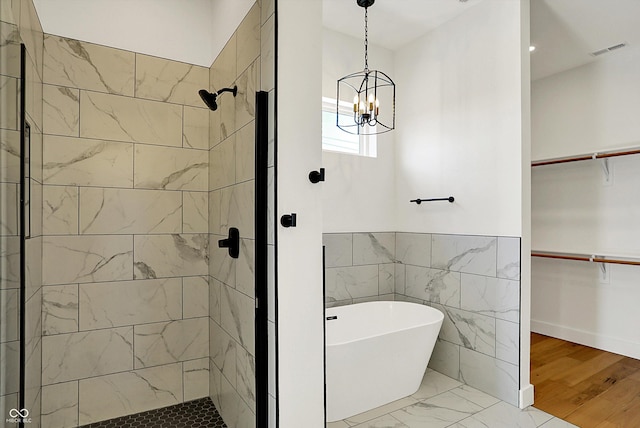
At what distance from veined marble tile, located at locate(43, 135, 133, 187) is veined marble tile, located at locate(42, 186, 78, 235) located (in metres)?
0.05

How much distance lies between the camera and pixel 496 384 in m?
2.53

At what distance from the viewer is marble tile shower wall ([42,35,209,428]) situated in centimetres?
207

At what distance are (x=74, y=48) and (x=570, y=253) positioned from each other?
170 inches

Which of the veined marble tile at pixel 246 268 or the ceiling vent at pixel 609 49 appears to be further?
the ceiling vent at pixel 609 49

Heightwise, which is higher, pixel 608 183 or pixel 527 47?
pixel 527 47

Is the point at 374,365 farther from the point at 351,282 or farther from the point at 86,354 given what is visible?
the point at 86,354

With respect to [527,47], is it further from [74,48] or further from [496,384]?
[74,48]

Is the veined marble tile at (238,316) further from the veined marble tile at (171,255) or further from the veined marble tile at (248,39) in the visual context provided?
the veined marble tile at (248,39)

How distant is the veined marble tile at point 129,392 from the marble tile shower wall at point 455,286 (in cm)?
134

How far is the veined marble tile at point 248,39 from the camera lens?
68.3 inches

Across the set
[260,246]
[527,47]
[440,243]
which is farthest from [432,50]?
[260,246]

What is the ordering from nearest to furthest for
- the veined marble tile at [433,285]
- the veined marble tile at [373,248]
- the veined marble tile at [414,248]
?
the veined marble tile at [433,285] < the veined marble tile at [414,248] < the veined marble tile at [373,248]

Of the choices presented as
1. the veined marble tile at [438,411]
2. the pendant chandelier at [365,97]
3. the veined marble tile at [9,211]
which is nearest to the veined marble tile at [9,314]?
the veined marble tile at [9,211]

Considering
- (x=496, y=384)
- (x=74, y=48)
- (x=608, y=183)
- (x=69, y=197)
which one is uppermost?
(x=74, y=48)
